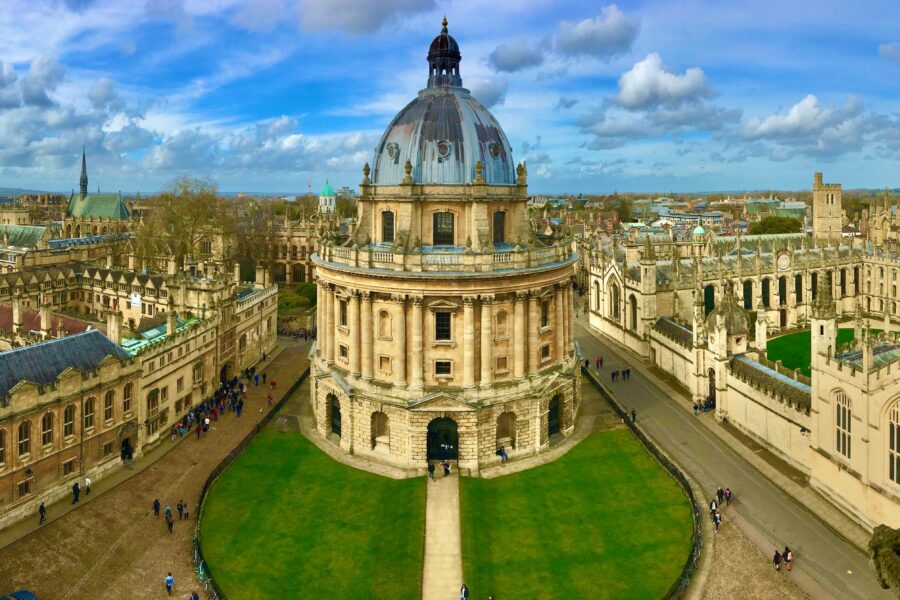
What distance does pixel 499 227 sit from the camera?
42.4m

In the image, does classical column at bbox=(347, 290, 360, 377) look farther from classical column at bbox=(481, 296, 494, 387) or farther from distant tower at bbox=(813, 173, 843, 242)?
distant tower at bbox=(813, 173, 843, 242)

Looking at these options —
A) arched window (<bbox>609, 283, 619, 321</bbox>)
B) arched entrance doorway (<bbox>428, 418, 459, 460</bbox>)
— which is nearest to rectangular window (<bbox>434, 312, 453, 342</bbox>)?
arched entrance doorway (<bbox>428, 418, 459, 460</bbox>)

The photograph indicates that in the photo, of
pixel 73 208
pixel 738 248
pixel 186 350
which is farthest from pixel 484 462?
pixel 73 208

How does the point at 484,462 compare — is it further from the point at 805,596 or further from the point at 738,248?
the point at 738,248

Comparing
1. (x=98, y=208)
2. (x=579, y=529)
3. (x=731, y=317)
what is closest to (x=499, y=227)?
(x=731, y=317)

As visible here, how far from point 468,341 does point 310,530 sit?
1346cm

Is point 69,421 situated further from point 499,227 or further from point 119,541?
point 499,227

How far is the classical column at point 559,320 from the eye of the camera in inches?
1686

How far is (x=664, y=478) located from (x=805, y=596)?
1040 centimetres

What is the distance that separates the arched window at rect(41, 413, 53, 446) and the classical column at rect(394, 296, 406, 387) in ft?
59.8

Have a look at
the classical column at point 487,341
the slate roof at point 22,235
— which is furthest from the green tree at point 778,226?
the slate roof at point 22,235

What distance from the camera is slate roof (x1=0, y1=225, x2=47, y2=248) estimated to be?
92250 mm

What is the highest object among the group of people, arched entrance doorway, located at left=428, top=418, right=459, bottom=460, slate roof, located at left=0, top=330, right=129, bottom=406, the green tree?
the green tree

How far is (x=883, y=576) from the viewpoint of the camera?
18.5 meters
